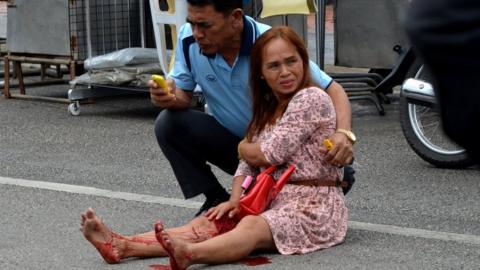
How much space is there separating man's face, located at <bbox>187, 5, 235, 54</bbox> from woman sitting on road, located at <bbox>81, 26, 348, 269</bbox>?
0.45ft

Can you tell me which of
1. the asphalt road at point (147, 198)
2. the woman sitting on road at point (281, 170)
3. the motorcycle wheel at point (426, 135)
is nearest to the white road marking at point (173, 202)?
the asphalt road at point (147, 198)

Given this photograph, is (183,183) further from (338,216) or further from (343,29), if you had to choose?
(343,29)

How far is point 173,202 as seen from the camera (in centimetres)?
553

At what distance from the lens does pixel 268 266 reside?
419 cm

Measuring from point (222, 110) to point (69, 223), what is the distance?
954 millimetres

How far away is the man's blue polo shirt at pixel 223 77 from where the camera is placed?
14.9ft

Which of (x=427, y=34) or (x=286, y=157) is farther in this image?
(x=286, y=157)

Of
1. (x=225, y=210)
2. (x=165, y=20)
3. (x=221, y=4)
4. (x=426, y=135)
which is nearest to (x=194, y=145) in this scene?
(x=225, y=210)

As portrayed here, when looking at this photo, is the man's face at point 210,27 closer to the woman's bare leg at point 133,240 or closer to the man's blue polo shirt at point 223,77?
the man's blue polo shirt at point 223,77

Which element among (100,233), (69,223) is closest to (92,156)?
(69,223)

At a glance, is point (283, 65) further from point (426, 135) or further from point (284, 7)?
point (284, 7)

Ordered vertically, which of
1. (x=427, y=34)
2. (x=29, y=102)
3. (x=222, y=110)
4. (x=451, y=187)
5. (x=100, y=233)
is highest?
(x=427, y=34)

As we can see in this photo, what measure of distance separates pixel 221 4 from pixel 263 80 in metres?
0.33

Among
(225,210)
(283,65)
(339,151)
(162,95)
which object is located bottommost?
(225,210)
